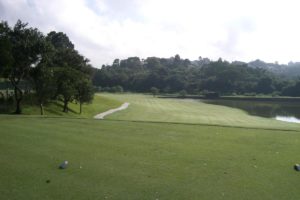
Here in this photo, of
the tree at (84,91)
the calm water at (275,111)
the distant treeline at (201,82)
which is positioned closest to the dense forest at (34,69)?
the tree at (84,91)

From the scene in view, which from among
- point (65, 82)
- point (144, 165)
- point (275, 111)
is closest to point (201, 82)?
point (275, 111)

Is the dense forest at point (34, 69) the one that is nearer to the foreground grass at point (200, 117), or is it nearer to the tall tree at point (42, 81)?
the tall tree at point (42, 81)

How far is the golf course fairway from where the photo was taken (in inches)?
233

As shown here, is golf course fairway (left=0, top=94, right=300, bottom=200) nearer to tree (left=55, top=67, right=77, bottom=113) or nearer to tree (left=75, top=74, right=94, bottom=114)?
tree (left=55, top=67, right=77, bottom=113)

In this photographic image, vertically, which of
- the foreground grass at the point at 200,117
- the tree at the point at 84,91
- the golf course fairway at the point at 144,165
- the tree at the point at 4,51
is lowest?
the foreground grass at the point at 200,117

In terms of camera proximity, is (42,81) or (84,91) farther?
(84,91)

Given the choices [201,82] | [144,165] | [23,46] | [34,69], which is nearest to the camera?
[144,165]

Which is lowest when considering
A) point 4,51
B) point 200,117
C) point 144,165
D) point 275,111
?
point 275,111

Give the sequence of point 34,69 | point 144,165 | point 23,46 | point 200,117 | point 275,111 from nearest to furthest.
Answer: point 144,165
point 23,46
point 34,69
point 200,117
point 275,111

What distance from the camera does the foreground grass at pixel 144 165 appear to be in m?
5.93

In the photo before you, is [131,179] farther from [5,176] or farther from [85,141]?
[85,141]

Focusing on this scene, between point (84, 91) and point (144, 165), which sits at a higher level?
point (84, 91)

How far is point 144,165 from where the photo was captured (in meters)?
7.58

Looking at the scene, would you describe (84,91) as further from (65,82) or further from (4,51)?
(4,51)
